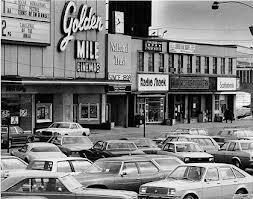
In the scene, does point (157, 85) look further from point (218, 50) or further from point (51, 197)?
point (51, 197)

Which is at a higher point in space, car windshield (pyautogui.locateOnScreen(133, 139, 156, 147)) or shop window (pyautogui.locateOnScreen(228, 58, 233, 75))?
shop window (pyautogui.locateOnScreen(228, 58, 233, 75))

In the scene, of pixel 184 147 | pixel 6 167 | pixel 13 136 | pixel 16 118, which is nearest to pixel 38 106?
pixel 16 118

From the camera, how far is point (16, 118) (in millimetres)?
43500

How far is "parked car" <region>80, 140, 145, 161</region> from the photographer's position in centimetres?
2559

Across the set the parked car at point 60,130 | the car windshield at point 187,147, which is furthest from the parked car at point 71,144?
the parked car at point 60,130

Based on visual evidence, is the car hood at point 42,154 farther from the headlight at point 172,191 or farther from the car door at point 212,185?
the headlight at point 172,191

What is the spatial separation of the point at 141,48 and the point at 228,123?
1354 cm

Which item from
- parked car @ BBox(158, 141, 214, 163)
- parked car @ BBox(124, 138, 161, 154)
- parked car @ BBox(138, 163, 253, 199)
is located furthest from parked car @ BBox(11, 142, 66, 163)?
parked car @ BBox(138, 163, 253, 199)

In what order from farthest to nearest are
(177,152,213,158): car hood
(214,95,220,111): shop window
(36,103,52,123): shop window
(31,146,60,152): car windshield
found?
(214,95,220,111): shop window, (36,103,52,123): shop window, (31,146,60,152): car windshield, (177,152,213,158): car hood

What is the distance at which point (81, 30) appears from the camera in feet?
157

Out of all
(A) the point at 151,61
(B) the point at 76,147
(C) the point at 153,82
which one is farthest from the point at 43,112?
(B) the point at 76,147

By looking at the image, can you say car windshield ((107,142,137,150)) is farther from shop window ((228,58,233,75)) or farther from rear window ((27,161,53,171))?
shop window ((228,58,233,75))

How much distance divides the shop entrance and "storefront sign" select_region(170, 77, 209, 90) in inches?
232

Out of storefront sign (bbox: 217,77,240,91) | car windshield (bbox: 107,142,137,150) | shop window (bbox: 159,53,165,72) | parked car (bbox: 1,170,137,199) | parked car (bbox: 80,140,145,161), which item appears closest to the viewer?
parked car (bbox: 1,170,137,199)
